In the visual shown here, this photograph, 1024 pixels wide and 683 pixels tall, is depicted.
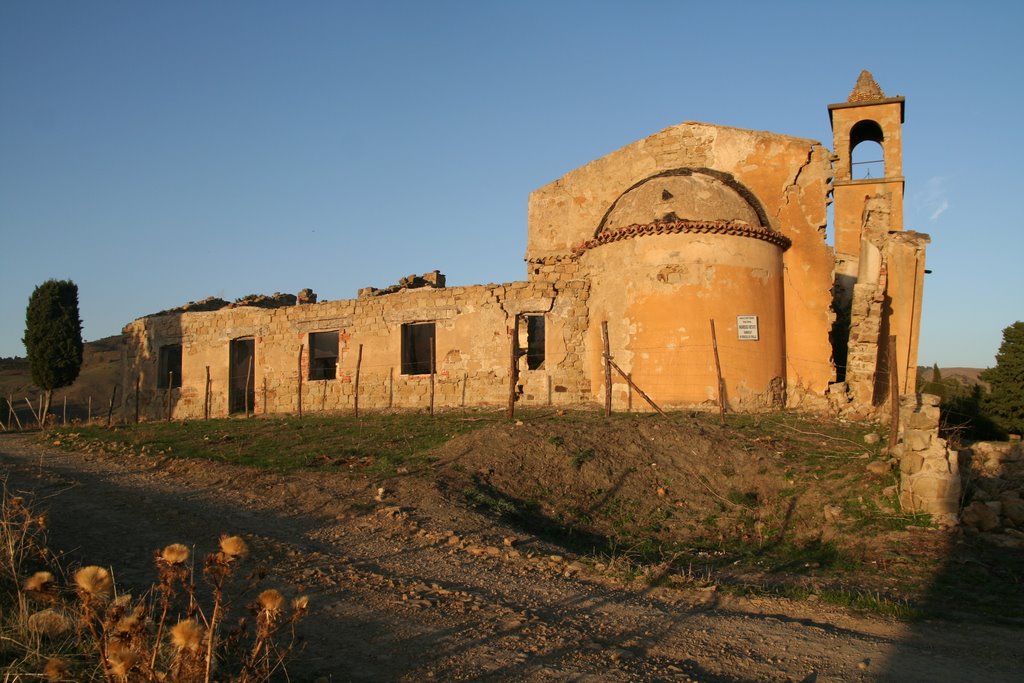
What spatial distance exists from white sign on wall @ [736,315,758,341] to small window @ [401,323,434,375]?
7.69 metres

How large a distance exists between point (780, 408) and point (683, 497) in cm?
687

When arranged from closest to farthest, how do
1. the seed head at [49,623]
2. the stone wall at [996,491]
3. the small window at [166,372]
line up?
the seed head at [49,623]
the stone wall at [996,491]
the small window at [166,372]

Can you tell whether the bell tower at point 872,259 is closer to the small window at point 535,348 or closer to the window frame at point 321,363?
the small window at point 535,348

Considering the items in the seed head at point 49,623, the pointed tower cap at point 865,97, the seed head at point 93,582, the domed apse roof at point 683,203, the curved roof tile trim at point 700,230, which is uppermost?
the pointed tower cap at point 865,97

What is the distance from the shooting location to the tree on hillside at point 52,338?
1012 inches

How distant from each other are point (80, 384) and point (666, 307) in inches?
1279

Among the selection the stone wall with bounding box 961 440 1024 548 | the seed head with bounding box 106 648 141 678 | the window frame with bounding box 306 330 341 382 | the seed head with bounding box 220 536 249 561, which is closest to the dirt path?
the seed head with bounding box 106 648 141 678

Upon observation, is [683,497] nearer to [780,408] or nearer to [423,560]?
[423,560]

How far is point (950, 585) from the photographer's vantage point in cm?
829

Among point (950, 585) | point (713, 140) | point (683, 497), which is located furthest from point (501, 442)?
point (713, 140)

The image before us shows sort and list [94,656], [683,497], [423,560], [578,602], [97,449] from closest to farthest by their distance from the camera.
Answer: [94,656] → [578,602] → [423,560] → [683,497] → [97,449]

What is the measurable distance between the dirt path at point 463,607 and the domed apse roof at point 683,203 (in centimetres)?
1040

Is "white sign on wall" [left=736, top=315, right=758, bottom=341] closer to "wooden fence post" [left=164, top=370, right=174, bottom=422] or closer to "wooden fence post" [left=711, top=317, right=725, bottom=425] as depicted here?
"wooden fence post" [left=711, top=317, right=725, bottom=425]

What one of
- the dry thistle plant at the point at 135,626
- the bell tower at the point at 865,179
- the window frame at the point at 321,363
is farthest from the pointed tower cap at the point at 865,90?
the dry thistle plant at the point at 135,626
